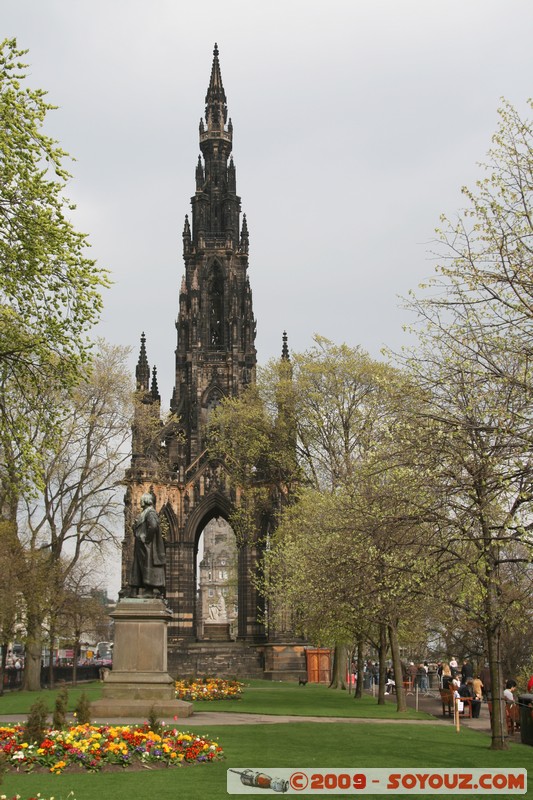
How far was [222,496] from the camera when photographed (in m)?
64.1

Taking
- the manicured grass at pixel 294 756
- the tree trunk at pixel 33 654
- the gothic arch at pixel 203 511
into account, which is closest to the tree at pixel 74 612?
the tree trunk at pixel 33 654

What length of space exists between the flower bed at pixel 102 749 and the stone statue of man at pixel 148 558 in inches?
271

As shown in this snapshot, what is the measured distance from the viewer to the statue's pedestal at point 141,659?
22.0m

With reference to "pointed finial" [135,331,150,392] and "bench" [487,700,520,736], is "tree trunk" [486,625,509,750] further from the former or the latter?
"pointed finial" [135,331,150,392]

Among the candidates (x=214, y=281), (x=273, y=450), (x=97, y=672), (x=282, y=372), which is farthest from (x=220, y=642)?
(x=214, y=281)

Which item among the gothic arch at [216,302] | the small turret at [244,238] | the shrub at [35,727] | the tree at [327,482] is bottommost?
the shrub at [35,727]

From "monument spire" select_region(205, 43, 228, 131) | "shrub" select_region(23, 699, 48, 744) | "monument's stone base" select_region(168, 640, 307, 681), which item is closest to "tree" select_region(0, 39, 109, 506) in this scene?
"shrub" select_region(23, 699, 48, 744)

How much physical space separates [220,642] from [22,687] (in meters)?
16.0

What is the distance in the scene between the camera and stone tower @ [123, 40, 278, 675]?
60.3m

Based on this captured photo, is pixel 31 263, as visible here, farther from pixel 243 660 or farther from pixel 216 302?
pixel 216 302

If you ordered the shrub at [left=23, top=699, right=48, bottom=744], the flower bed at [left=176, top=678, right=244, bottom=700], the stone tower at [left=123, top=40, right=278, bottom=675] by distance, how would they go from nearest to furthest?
the shrub at [left=23, top=699, right=48, bottom=744] < the flower bed at [left=176, top=678, right=244, bottom=700] < the stone tower at [left=123, top=40, right=278, bottom=675]

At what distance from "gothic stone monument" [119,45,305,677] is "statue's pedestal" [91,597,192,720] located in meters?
28.4

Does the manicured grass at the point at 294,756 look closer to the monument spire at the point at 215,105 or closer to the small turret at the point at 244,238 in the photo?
the small turret at the point at 244,238

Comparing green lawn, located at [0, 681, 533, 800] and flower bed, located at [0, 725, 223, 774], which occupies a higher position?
flower bed, located at [0, 725, 223, 774]
